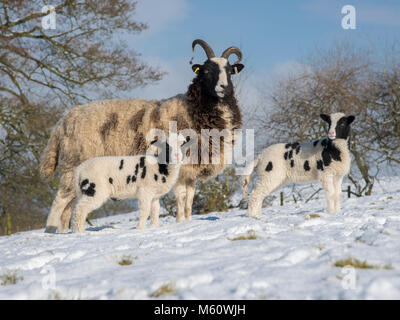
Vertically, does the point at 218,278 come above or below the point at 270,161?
below

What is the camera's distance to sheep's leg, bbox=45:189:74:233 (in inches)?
334

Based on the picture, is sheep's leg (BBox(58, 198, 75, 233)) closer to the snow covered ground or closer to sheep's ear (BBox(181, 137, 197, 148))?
sheep's ear (BBox(181, 137, 197, 148))

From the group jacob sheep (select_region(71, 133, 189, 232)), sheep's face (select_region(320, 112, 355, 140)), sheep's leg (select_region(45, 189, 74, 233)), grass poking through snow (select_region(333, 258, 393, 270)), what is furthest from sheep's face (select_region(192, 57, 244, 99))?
grass poking through snow (select_region(333, 258, 393, 270))

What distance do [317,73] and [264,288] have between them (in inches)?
700

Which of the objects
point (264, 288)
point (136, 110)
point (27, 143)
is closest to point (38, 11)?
point (27, 143)

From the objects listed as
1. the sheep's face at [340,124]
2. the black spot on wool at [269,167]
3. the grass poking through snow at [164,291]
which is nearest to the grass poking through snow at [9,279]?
the grass poking through snow at [164,291]

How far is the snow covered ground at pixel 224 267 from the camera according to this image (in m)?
2.89

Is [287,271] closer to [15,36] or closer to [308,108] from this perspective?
[15,36]

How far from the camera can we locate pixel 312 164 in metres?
8.06

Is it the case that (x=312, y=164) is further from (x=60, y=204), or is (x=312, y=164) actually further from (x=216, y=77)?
(x=60, y=204)

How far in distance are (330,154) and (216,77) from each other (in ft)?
8.71

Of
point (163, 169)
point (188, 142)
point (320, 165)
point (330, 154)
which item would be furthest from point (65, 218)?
point (330, 154)
